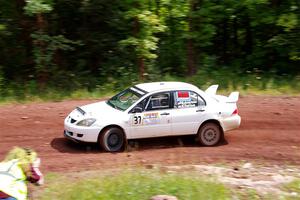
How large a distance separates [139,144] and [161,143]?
602mm

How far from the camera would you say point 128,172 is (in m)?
10.3

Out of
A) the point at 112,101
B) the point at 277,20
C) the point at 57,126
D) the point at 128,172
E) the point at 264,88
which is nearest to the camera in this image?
the point at 128,172

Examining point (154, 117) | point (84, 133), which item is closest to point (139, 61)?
point (154, 117)

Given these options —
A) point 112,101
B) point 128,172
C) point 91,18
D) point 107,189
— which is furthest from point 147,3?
point 107,189

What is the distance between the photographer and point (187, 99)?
1313 cm

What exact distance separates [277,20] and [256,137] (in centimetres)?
823

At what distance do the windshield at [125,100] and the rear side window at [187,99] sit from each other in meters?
0.95

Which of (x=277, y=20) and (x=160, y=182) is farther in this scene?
(x=277, y=20)

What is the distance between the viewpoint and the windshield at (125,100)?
1284 centimetres

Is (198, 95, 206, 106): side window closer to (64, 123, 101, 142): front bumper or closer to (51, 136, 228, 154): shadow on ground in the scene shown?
(51, 136, 228, 154): shadow on ground

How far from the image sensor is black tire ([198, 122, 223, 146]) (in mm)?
13227

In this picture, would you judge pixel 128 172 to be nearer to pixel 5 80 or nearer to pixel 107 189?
pixel 107 189

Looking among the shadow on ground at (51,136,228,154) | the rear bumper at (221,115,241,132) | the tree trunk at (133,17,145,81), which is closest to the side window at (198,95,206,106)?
the rear bumper at (221,115,241,132)

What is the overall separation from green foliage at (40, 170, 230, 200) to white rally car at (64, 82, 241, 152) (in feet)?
9.58
